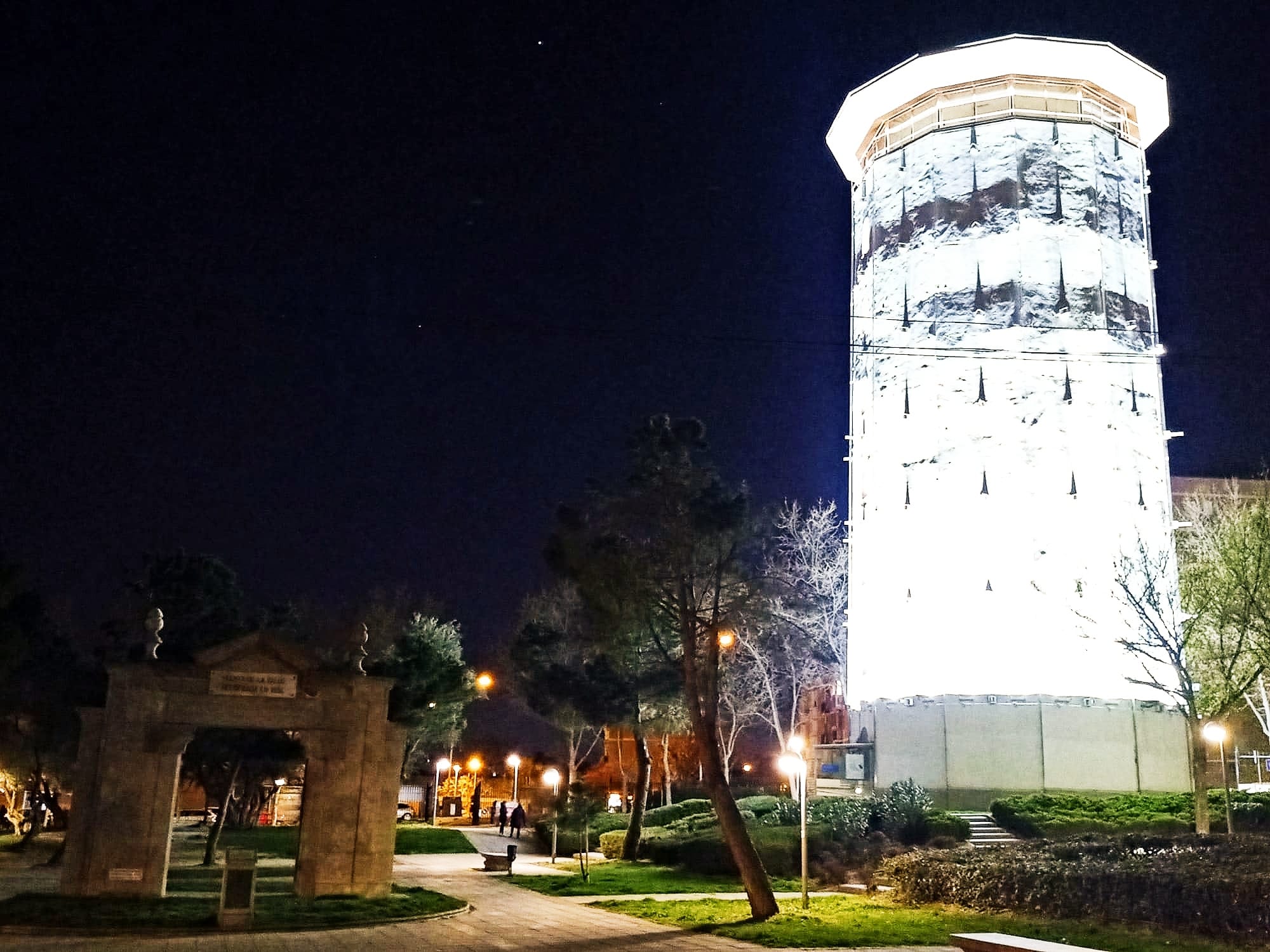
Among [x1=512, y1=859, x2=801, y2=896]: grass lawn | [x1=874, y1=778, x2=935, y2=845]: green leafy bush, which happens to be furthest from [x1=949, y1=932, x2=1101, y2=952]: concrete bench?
[x1=874, y1=778, x2=935, y2=845]: green leafy bush

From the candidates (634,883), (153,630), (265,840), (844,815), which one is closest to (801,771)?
(634,883)

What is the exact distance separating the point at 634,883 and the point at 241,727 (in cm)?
1102

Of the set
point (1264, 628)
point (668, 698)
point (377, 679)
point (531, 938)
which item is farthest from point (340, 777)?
point (1264, 628)

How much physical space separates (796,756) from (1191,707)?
10890 millimetres

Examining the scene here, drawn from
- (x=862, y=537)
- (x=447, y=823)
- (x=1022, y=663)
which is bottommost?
(x=447, y=823)

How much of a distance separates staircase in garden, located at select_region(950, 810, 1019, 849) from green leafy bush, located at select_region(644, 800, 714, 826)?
9.64 meters

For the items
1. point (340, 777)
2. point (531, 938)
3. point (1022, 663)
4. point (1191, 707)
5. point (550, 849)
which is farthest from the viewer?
point (550, 849)

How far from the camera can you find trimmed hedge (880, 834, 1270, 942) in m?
16.1

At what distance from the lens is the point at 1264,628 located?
90.9 feet

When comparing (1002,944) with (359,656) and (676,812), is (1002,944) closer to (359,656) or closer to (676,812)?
(359,656)

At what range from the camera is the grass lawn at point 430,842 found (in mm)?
37312

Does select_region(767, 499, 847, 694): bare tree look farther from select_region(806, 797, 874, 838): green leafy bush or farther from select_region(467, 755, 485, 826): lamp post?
select_region(467, 755, 485, 826): lamp post

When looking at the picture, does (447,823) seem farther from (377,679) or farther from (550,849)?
(377,679)

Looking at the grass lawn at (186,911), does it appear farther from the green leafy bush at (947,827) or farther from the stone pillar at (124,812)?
the green leafy bush at (947,827)
